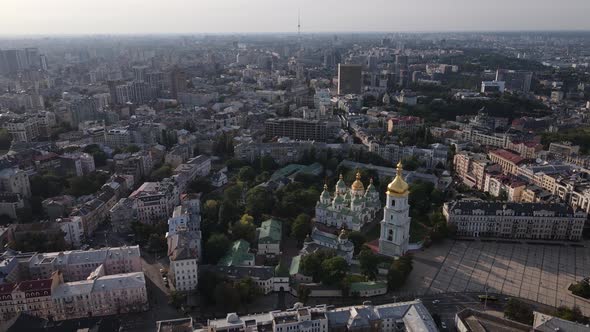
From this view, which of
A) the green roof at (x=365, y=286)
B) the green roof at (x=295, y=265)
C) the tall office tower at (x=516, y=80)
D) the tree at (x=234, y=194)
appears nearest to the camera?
the green roof at (x=365, y=286)

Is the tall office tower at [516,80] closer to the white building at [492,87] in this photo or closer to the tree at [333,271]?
the white building at [492,87]

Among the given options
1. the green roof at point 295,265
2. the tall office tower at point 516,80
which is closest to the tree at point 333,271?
the green roof at point 295,265

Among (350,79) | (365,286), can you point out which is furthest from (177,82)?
(365,286)

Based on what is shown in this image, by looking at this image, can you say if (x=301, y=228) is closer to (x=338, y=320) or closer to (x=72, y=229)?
(x=338, y=320)

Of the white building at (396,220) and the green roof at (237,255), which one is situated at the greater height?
the white building at (396,220)

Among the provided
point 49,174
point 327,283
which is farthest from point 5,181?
point 327,283

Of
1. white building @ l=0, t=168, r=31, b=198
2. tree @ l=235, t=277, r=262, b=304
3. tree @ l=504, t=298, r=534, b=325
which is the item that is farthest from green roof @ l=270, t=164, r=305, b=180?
tree @ l=504, t=298, r=534, b=325

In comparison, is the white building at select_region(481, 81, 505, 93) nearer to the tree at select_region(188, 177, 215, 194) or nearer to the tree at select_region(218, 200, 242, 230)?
the tree at select_region(188, 177, 215, 194)
